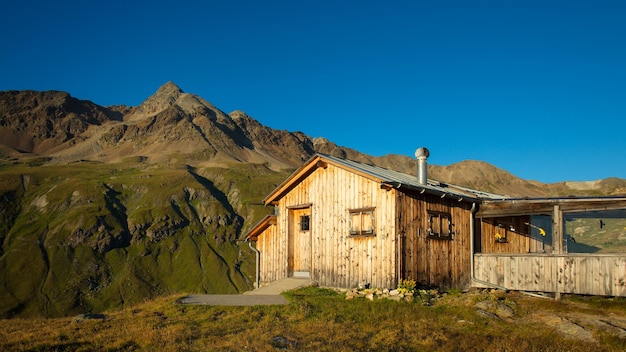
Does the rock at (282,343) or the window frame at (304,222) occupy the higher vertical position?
the window frame at (304,222)

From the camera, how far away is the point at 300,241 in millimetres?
23938

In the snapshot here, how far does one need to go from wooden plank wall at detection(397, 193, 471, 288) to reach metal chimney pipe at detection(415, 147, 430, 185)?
1656 mm

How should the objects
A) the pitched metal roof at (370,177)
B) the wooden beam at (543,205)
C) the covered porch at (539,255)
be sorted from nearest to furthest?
the covered porch at (539,255)
the wooden beam at (543,205)
the pitched metal roof at (370,177)

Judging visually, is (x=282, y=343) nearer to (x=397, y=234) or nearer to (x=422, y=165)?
(x=397, y=234)

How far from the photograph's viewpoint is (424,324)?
1356cm

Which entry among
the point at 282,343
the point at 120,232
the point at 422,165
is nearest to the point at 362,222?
the point at 422,165

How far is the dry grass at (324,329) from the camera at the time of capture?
36.8ft

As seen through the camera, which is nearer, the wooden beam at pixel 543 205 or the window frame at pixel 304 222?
the wooden beam at pixel 543 205

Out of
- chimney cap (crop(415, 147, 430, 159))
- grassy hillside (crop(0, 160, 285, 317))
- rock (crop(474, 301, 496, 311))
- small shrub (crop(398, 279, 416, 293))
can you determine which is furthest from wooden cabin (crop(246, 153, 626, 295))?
grassy hillside (crop(0, 160, 285, 317))

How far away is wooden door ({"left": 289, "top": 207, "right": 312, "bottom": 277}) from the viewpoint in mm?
23516

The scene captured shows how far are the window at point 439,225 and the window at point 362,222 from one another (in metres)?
2.37

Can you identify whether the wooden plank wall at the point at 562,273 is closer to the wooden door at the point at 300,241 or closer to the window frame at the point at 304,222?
the wooden door at the point at 300,241

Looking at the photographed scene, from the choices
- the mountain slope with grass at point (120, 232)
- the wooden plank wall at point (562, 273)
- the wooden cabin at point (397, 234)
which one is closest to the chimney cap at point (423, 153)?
the wooden cabin at point (397, 234)

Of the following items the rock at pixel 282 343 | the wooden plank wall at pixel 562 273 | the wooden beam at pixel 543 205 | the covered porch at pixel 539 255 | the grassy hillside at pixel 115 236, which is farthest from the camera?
the grassy hillside at pixel 115 236
